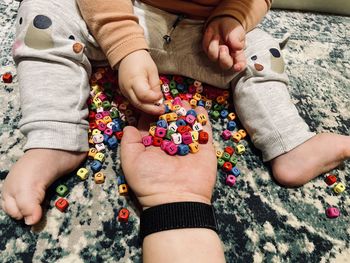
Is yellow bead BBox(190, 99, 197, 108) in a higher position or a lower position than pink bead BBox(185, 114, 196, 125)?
lower

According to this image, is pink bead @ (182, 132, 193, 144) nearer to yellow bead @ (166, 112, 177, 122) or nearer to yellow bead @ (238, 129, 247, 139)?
yellow bead @ (166, 112, 177, 122)

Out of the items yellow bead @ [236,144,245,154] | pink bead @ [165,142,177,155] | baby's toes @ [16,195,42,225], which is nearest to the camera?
baby's toes @ [16,195,42,225]

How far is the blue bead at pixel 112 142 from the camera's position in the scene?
2.58ft

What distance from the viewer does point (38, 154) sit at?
671mm

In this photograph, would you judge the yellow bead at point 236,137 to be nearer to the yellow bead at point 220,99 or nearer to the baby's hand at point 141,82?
the yellow bead at point 220,99

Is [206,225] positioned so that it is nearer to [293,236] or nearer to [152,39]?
[293,236]

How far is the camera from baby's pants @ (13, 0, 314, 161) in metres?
0.71

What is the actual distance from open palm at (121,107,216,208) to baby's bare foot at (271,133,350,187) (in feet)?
0.52

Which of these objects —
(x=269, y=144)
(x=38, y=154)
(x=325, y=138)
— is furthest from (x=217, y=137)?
(x=38, y=154)

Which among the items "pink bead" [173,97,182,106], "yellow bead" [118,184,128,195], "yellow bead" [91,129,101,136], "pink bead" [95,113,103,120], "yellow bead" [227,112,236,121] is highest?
"pink bead" [173,97,182,106]

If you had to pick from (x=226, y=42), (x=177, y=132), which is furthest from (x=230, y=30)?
(x=177, y=132)

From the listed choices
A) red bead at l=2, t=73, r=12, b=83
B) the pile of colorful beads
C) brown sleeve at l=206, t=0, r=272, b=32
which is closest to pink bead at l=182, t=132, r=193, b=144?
the pile of colorful beads

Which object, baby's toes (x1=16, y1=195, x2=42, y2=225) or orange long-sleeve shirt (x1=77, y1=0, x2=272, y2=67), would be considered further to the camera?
orange long-sleeve shirt (x1=77, y1=0, x2=272, y2=67)

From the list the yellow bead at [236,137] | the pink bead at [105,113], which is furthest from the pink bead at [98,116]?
the yellow bead at [236,137]
